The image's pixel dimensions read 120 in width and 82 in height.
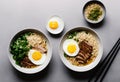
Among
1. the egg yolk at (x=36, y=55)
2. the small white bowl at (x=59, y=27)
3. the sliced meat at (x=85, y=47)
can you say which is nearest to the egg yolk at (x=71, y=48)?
the sliced meat at (x=85, y=47)

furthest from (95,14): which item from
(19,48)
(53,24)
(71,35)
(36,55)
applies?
(19,48)

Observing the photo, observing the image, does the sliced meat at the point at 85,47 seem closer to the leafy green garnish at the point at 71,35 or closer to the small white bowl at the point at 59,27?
the leafy green garnish at the point at 71,35

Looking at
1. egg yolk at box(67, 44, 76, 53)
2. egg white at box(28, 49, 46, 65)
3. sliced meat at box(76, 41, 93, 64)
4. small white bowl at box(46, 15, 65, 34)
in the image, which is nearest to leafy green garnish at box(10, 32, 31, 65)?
egg white at box(28, 49, 46, 65)

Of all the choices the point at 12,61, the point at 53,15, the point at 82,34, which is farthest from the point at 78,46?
the point at 12,61

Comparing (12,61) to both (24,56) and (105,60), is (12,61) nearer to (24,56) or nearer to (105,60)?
(24,56)

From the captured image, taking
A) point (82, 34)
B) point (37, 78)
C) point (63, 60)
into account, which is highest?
point (82, 34)
